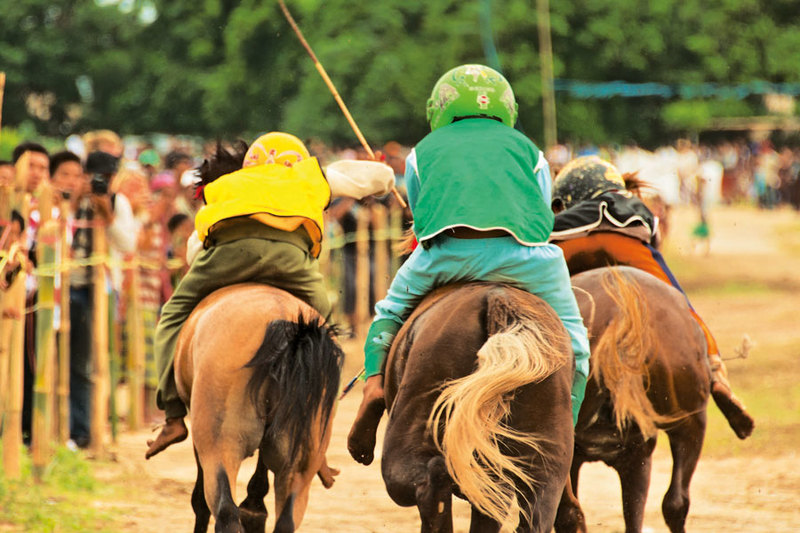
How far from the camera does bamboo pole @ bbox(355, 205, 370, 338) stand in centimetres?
1684

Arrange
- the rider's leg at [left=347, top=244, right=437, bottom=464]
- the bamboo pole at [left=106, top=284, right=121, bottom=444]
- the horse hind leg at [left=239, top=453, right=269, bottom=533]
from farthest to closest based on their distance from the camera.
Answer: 1. the bamboo pole at [left=106, top=284, right=121, bottom=444]
2. the horse hind leg at [left=239, top=453, right=269, bottom=533]
3. the rider's leg at [left=347, top=244, right=437, bottom=464]

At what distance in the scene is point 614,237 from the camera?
272 inches

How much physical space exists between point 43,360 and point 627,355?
3.93 meters

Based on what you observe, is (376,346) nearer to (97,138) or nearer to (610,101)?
(97,138)

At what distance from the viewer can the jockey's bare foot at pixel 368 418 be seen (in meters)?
5.39

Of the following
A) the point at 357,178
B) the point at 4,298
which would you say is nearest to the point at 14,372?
the point at 4,298

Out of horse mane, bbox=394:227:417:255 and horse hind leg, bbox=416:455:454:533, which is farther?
horse mane, bbox=394:227:417:255

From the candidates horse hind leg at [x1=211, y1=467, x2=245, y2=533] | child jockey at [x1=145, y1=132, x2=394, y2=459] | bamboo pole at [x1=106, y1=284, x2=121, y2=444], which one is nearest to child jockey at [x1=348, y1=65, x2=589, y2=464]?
horse hind leg at [x1=211, y1=467, x2=245, y2=533]

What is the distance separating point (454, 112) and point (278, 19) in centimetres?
3181

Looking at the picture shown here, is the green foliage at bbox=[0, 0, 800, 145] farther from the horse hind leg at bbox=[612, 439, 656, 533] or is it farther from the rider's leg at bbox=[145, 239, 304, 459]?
the horse hind leg at bbox=[612, 439, 656, 533]

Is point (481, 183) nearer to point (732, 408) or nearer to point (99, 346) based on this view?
point (732, 408)

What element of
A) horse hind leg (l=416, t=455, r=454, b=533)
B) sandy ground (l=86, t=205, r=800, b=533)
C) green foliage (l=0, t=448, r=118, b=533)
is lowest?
sandy ground (l=86, t=205, r=800, b=533)

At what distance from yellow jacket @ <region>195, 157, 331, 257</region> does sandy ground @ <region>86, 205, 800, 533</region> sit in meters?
2.23

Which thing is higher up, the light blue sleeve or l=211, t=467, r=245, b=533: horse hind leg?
the light blue sleeve
